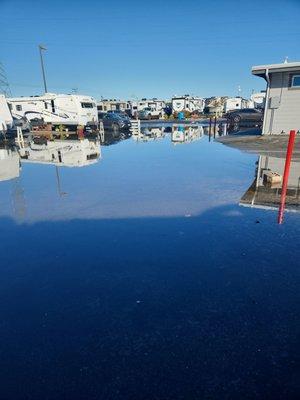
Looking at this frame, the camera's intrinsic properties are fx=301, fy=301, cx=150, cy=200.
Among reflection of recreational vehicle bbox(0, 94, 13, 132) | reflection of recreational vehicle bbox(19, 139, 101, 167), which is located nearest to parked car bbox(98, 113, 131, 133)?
reflection of recreational vehicle bbox(0, 94, 13, 132)

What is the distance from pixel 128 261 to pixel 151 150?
14.6 meters

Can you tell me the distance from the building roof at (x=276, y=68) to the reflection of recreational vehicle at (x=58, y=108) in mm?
15789

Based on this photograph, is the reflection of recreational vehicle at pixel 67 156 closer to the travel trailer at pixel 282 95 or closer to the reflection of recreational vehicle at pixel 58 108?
the reflection of recreational vehicle at pixel 58 108

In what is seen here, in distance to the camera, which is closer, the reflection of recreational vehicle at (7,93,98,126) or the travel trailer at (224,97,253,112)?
the reflection of recreational vehicle at (7,93,98,126)

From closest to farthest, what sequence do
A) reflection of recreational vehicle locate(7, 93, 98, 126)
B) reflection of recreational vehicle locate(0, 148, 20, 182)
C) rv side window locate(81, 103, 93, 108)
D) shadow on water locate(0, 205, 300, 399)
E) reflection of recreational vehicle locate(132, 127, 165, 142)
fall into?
1. shadow on water locate(0, 205, 300, 399)
2. reflection of recreational vehicle locate(0, 148, 20, 182)
3. reflection of recreational vehicle locate(132, 127, 165, 142)
4. reflection of recreational vehicle locate(7, 93, 98, 126)
5. rv side window locate(81, 103, 93, 108)

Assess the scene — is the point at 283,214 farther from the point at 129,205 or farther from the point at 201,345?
the point at 201,345

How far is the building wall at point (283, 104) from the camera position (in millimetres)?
17969

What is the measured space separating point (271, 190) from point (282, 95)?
40.4ft

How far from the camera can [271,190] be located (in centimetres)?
855

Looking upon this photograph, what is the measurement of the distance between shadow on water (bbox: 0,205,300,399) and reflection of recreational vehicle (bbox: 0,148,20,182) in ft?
21.9

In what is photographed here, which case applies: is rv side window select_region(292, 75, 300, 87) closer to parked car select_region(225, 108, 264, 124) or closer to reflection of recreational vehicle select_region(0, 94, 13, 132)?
parked car select_region(225, 108, 264, 124)

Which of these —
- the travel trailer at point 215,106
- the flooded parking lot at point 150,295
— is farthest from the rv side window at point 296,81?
the travel trailer at point 215,106

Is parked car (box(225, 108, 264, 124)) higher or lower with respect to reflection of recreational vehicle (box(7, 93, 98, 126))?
lower

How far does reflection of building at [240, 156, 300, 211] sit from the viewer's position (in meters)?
7.38
